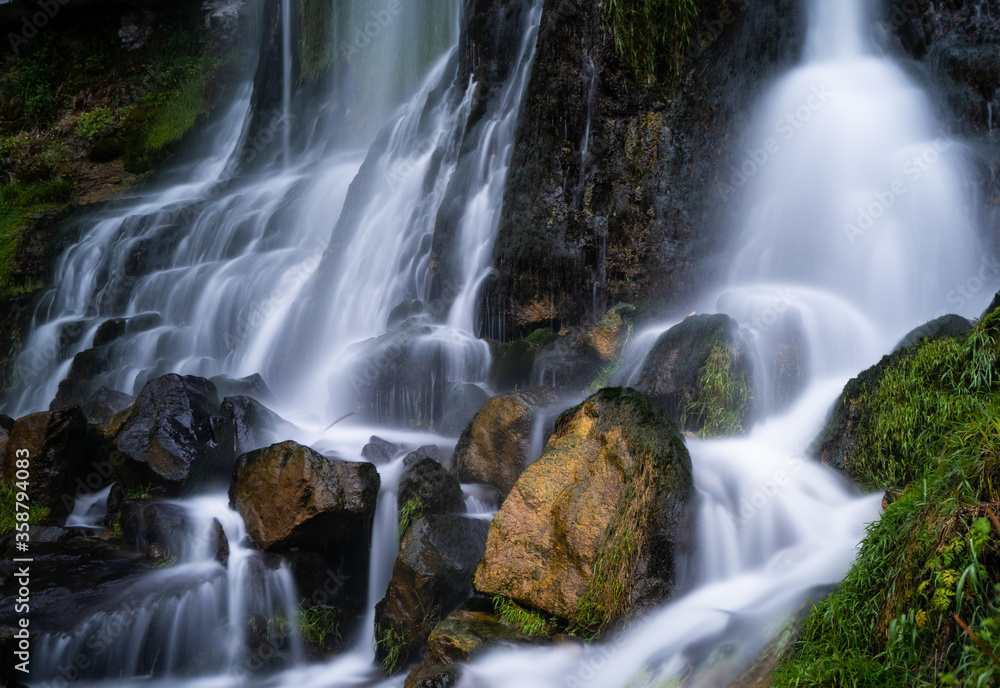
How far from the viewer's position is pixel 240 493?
19.7 ft

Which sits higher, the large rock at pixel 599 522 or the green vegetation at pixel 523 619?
the large rock at pixel 599 522

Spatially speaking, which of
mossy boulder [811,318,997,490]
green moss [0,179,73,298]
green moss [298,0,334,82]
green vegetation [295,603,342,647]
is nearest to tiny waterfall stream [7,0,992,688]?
green vegetation [295,603,342,647]

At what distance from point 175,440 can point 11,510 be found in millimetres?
1638

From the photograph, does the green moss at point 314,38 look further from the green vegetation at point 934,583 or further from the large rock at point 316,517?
the green vegetation at point 934,583

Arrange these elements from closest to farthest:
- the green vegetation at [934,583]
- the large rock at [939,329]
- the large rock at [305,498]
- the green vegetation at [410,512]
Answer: the green vegetation at [934,583] → the large rock at [939,329] → the large rock at [305,498] → the green vegetation at [410,512]

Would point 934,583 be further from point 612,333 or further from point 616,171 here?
point 616,171

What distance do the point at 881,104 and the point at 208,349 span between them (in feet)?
36.4

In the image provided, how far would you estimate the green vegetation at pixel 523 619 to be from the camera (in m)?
4.16

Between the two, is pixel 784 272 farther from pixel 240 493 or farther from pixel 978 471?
pixel 240 493

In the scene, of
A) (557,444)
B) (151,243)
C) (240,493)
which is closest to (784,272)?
(557,444)

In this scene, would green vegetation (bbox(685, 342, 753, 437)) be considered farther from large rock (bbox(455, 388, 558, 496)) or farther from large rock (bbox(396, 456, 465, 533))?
large rock (bbox(396, 456, 465, 533))

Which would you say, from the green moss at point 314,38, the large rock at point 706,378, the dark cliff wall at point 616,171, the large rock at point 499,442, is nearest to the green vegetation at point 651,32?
the dark cliff wall at point 616,171

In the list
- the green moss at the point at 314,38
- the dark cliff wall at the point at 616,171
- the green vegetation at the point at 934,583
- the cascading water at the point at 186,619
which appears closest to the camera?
the green vegetation at the point at 934,583

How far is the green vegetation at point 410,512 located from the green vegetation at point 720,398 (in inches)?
98.8
